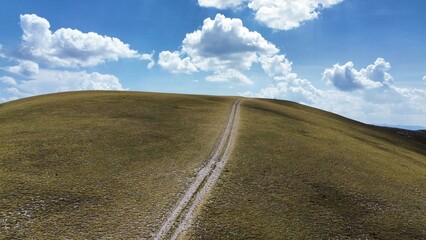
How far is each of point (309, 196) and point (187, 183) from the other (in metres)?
9.93

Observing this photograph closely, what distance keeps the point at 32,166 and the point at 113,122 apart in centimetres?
1912

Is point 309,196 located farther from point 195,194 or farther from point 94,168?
point 94,168

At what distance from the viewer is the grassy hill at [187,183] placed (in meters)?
20.1

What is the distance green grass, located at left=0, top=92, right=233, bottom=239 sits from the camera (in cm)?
1930

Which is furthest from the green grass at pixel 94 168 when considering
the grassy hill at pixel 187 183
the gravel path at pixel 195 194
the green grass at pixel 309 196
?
the green grass at pixel 309 196

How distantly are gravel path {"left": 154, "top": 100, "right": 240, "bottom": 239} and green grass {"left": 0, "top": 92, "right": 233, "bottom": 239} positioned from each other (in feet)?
2.40

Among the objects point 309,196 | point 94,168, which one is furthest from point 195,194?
point 94,168

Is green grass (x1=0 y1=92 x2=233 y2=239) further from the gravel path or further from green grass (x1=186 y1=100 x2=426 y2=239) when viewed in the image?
green grass (x1=186 y1=100 x2=426 y2=239)

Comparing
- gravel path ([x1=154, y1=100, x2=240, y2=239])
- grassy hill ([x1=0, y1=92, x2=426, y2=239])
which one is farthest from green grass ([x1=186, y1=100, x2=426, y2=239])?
gravel path ([x1=154, y1=100, x2=240, y2=239])

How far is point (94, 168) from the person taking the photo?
92.2ft

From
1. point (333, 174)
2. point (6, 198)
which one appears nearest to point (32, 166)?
point (6, 198)

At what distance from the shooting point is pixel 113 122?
4600 centimetres

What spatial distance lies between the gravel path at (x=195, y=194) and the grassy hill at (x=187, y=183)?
609 millimetres

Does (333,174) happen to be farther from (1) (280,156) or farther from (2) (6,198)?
(2) (6,198)
